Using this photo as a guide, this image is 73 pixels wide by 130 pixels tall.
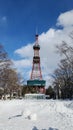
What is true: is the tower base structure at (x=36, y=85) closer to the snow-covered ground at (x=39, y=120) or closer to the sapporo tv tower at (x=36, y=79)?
the sapporo tv tower at (x=36, y=79)

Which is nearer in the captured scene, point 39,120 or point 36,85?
point 39,120

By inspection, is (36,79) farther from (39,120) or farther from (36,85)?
(39,120)

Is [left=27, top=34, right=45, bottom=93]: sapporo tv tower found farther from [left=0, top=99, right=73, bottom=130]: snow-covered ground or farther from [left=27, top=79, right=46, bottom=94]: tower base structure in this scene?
[left=0, top=99, right=73, bottom=130]: snow-covered ground

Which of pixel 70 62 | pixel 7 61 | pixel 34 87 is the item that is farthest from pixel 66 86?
pixel 34 87

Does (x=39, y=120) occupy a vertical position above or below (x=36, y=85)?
below

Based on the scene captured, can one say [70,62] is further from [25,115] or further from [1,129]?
[1,129]

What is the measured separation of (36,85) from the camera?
393 feet

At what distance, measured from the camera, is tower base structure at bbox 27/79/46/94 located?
11700 centimetres

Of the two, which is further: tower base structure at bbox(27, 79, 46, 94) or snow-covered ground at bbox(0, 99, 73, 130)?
tower base structure at bbox(27, 79, 46, 94)

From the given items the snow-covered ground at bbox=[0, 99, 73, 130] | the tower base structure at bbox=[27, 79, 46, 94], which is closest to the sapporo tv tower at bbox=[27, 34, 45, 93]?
the tower base structure at bbox=[27, 79, 46, 94]

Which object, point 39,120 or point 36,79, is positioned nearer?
point 39,120

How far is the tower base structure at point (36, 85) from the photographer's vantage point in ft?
384

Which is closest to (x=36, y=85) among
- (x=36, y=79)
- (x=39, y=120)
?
(x=36, y=79)

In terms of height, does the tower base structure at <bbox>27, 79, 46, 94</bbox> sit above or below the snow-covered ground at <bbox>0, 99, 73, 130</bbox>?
above
